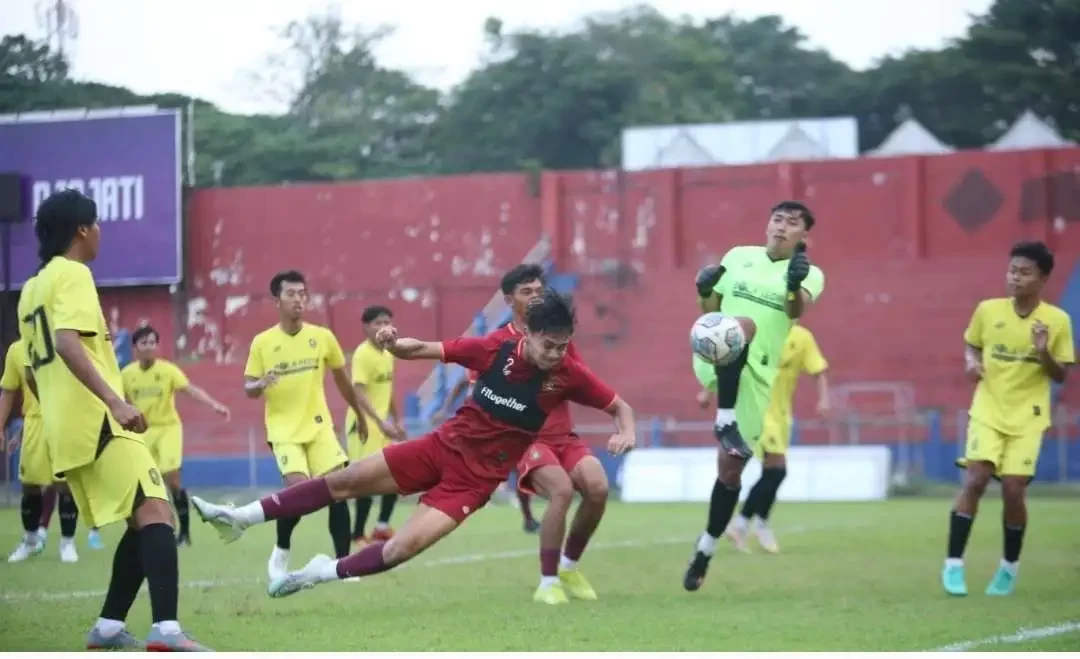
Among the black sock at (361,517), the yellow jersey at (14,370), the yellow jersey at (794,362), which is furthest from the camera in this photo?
the yellow jersey at (794,362)

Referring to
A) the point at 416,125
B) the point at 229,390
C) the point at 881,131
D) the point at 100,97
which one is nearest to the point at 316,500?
the point at 100,97

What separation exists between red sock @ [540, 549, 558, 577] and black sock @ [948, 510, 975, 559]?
232cm

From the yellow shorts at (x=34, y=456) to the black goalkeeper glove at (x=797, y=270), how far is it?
623cm

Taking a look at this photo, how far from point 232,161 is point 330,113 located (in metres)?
8.45

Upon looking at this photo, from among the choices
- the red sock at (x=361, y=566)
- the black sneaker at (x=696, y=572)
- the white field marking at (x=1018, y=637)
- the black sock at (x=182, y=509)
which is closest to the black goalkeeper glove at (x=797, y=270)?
the black sneaker at (x=696, y=572)

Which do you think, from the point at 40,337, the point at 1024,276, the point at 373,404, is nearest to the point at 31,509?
the point at 373,404

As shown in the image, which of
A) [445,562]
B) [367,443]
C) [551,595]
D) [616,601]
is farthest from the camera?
[367,443]

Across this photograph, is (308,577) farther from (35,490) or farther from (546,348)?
(35,490)

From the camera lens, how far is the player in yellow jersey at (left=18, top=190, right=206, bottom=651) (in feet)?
22.3

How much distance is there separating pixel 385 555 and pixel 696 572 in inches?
106

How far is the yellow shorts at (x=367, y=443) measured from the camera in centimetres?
1436

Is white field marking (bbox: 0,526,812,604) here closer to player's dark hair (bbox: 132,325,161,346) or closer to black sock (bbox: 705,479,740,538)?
black sock (bbox: 705,479,740,538)

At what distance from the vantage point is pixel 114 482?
690cm

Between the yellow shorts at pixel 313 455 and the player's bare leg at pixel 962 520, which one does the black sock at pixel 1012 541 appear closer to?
the player's bare leg at pixel 962 520
